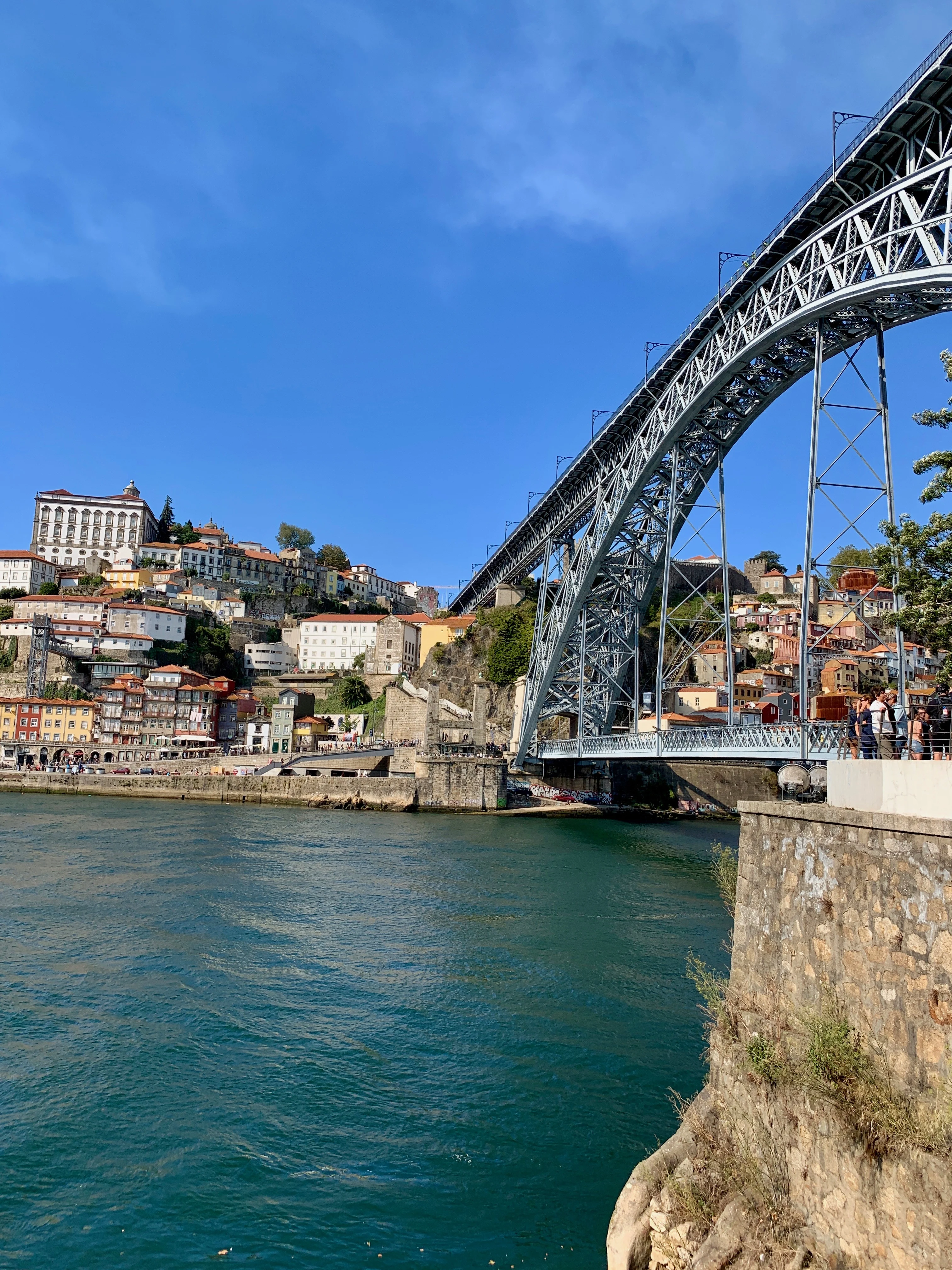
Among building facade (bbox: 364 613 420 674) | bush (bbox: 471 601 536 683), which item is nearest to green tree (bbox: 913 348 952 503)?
bush (bbox: 471 601 536 683)

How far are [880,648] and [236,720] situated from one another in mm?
38623

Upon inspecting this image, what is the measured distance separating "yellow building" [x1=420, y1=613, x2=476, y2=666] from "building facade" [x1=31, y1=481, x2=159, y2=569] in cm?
3063

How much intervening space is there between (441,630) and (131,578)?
91.0ft

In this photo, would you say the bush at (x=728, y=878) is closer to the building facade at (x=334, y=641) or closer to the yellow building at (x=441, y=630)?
the yellow building at (x=441, y=630)

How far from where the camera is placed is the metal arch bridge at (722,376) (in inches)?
547

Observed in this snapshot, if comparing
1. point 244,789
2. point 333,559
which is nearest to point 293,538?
point 333,559

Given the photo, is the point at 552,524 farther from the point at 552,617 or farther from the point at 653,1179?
the point at 653,1179

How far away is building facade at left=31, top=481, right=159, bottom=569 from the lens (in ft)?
254

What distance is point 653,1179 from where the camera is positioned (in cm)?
514

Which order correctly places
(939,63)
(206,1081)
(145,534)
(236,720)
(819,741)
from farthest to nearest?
(145,534)
(236,720)
(819,741)
(939,63)
(206,1081)

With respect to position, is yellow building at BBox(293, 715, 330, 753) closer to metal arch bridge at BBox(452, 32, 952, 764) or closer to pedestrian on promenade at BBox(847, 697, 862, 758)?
metal arch bridge at BBox(452, 32, 952, 764)

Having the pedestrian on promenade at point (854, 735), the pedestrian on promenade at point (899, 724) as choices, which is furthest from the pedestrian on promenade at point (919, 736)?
the pedestrian on promenade at point (854, 735)

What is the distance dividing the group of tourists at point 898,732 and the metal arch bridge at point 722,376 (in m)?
6.72

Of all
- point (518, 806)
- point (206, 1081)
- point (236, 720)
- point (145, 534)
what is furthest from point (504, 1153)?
point (145, 534)
